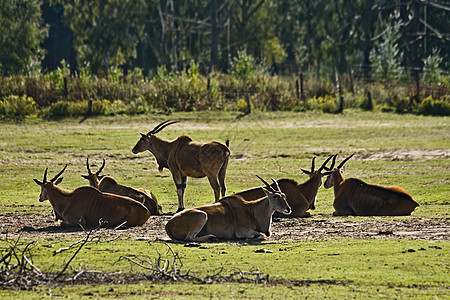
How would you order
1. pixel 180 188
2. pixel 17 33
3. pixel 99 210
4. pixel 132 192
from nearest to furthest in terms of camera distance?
1. pixel 99 210
2. pixel 132 192
3. pixel 180 188
4. pixel 17 33

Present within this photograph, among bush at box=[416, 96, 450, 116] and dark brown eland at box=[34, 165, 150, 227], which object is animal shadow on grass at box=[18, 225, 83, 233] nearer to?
dark brown eland at box=[34, 165, 150, 227]

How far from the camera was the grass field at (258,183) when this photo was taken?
982cm

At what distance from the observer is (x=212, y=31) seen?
6066 centimetres

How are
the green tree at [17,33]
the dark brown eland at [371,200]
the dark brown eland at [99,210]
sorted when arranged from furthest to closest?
1. the green tree at [17,33]
2. the dark brown eland at [371,200]
3. the dark brown eland at [99,210]

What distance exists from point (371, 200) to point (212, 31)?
149 ft

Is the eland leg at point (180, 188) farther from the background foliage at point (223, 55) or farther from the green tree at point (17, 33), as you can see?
the green tree at point (17, 33)

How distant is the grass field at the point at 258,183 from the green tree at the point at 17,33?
25292 mm

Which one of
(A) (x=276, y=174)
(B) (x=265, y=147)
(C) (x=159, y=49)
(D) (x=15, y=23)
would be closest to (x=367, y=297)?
(A) (x=276, y=174)

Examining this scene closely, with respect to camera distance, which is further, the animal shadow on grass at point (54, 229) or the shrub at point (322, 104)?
the shrub at point (322, 104)

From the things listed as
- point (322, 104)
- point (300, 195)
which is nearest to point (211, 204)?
point (300, 195)

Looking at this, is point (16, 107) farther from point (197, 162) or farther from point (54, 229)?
point (54, 229)

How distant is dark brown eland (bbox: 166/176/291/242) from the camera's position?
13.2 m

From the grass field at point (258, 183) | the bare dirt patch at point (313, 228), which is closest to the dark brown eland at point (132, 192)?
the bare dirt patch at point (313, 228)

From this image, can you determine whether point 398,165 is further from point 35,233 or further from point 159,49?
point 159,49
